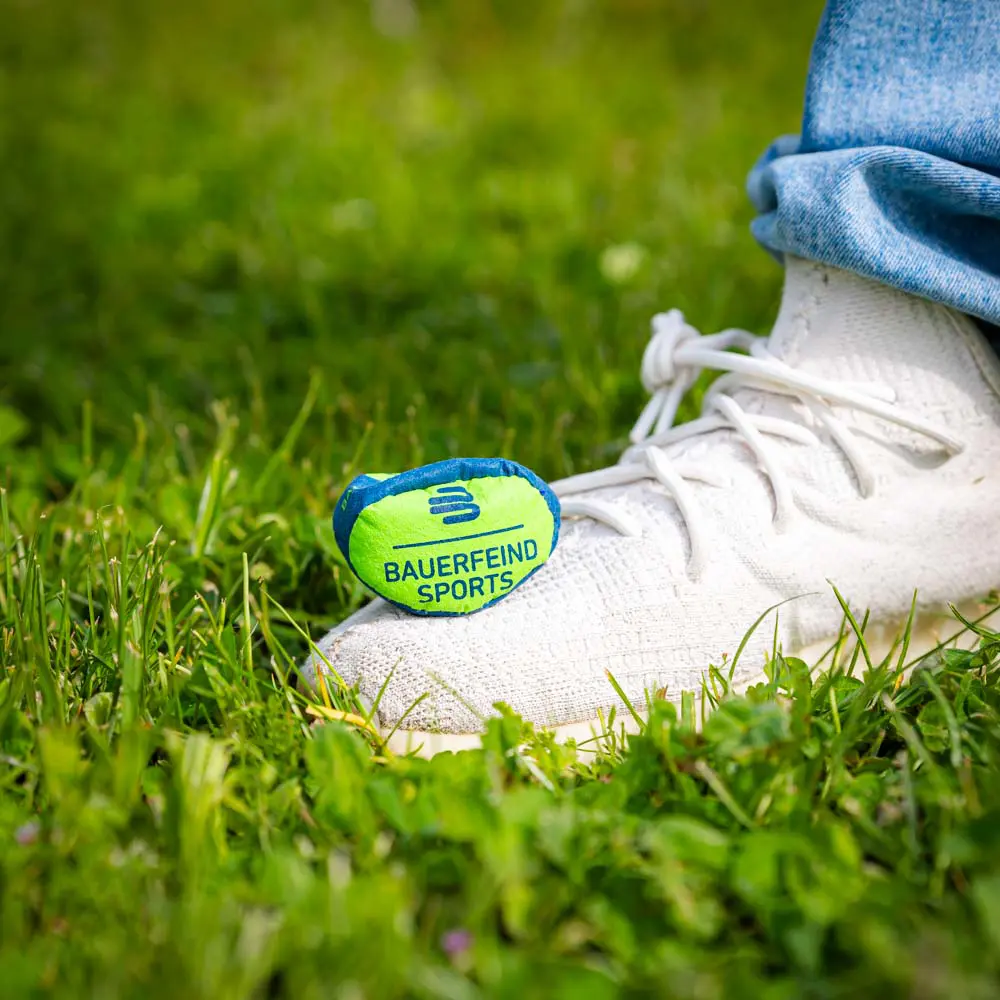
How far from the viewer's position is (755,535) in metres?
1.30

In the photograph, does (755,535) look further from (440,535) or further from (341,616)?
(341,616)

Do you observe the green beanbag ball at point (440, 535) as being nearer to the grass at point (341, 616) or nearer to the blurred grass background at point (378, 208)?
the grass at point (341, 616)

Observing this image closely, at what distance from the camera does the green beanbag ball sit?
4.04 ft

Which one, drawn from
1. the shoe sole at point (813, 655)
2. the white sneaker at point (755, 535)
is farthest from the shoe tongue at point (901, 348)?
the shoe sole at point (813, 655)

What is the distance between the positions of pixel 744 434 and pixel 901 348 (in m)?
0.22

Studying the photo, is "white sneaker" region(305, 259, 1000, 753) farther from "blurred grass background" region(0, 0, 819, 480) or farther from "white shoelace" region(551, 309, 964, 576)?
"blurred grass background" region(0, 0, 819, 480)

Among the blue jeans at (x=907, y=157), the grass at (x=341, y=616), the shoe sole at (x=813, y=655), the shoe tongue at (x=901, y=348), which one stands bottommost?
the shoe sole at (x=813, y=655)

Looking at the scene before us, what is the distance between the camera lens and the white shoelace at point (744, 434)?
4.31 ft

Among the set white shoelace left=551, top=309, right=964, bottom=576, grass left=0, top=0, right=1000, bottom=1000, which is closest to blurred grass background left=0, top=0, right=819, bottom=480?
grass left=0, top=0, right=1000, bottom=1000

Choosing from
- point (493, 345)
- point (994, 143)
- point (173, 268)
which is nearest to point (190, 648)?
point (994, 143)

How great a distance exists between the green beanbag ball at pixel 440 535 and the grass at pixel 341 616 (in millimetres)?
134

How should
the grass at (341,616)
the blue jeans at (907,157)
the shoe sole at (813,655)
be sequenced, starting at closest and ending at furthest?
the grass at (341,616), the shoe sole at (813,655), the blue jeans at (907,157)

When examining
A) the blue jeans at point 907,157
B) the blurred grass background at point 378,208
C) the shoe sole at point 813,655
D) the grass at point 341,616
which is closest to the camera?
the grass at point 341,616

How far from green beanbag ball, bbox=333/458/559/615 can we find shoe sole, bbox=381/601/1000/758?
0.14 metres
